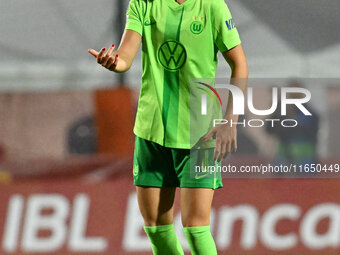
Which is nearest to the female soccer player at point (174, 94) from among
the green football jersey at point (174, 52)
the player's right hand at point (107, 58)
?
the green football jersey at point (174, 52)

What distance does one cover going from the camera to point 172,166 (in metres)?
4.60

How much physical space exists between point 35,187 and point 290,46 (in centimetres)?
426

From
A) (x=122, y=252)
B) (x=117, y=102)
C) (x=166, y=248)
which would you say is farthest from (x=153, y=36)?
(x=117, y=102)

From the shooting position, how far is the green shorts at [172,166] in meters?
4.47

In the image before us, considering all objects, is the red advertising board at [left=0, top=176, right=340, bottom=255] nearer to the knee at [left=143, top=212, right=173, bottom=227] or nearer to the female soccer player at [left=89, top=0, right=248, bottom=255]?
the knee at [left=143, top=212, right=173, bottom=227]

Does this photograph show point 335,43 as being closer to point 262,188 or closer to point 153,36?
point 262,188

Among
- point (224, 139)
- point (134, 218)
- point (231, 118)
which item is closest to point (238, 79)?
point (231, 118)

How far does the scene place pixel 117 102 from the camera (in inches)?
349

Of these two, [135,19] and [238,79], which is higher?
[135,19]

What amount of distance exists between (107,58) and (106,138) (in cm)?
482

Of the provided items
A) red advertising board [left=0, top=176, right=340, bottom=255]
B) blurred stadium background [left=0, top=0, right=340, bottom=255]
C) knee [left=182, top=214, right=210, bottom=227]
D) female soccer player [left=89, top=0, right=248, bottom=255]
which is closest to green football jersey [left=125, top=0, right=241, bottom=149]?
female soccer player [left=89, top=0, right=248, bottom=255]

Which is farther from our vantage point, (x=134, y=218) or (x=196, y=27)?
(x=134, y=218)

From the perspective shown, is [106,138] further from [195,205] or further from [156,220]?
[195,205]

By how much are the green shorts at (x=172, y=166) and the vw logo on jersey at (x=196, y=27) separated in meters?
0.62
